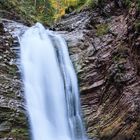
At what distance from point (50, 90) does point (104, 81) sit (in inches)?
77.1

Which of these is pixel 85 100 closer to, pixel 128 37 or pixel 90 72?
pixel 90 72

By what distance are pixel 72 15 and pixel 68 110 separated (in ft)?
24.7

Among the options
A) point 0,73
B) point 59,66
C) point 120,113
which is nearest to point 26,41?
point 59,66

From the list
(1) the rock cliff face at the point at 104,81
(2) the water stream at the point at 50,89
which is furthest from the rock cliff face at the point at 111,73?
(2) the water stream at the point at 50,89

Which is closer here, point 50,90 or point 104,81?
point 50,90

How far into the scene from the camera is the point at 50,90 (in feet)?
42.0

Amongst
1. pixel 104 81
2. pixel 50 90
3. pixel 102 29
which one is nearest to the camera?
pixel 50 90

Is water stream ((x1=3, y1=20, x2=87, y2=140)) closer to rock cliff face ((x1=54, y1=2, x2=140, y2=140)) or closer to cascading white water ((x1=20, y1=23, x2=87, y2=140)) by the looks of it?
cascading white water ((x1=20, y1=23, x2=87, y2=140))

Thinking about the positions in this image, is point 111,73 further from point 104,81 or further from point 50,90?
point 50,90

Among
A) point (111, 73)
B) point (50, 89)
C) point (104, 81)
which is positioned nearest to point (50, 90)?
point (50, 89)

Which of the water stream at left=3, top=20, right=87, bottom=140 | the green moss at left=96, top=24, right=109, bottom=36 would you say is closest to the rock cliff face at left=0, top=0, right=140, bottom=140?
the green moss at left=96, top=24, right=109, bottom=36

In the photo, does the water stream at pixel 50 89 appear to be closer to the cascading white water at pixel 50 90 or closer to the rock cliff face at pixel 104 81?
the cascading white water at pixel 50 90

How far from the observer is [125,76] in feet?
40.7

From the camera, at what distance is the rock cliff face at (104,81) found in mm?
11539
